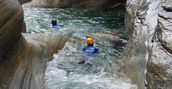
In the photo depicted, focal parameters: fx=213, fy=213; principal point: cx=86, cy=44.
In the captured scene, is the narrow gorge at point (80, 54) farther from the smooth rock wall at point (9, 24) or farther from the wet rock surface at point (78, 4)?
the wet rock surface at point (78, 4)

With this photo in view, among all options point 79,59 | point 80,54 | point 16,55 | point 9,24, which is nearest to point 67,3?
point 80,54

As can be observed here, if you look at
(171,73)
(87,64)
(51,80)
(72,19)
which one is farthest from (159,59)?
(72,19)

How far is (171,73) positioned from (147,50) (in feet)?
5.45

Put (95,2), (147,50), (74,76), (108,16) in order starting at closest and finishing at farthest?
(147,50) → (74,76) → (108,16) → (95,2)

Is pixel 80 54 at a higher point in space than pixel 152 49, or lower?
lower

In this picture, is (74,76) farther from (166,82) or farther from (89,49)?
(166,82)

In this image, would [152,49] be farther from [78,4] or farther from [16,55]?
[78,4]

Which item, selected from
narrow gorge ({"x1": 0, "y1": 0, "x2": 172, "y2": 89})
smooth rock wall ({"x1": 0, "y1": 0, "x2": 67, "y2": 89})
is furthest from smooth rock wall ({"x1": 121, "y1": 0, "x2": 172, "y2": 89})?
smooth rock wall ({"x1": 0, "y1": 0, "x2": 67, "y2": 89})

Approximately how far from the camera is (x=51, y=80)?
6.80m

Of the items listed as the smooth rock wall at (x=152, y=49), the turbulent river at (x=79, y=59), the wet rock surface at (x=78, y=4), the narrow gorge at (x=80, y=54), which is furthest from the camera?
the wet rock surface at (x=78, y=4)

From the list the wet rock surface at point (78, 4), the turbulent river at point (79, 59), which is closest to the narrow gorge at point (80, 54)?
the turbulent river at point (79, 59)

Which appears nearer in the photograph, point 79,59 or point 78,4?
point 79,59

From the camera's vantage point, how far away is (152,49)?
4.71m

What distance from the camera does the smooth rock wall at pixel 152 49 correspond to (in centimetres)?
421
